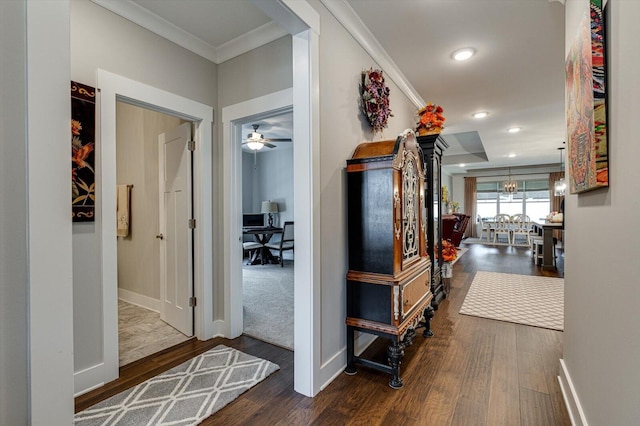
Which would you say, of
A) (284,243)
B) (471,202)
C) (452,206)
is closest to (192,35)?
(284,243)

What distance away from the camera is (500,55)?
9.05 ft

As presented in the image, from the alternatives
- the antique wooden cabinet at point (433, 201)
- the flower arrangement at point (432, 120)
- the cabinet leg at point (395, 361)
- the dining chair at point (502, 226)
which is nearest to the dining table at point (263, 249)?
the antique wooden cabinet at point (433, 201)

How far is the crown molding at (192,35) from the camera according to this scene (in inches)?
80.5

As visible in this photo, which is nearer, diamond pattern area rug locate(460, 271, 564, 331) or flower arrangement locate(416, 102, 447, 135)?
diamond pattern area rug locate(460, 271, 564, 331)

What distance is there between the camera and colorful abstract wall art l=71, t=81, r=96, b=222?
1.81 metres

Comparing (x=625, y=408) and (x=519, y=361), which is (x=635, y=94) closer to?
(x=625, y=408)

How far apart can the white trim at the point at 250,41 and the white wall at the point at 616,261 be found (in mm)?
1923

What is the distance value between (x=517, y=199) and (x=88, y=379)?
11.9 m

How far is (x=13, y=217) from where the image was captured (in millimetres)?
684

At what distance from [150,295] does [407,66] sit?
12.3 feet

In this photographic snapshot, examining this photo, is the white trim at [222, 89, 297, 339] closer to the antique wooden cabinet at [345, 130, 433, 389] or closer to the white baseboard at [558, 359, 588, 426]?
the antique wooden cabinet at [345, 130, 433, 389]

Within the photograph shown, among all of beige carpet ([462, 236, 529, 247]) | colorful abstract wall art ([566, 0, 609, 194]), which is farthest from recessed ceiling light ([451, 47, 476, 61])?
beige carpet ([462, 236, 529, 247])

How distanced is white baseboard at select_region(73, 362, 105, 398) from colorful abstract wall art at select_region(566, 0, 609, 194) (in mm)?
2902

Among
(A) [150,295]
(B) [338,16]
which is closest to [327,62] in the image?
(B) [338,16]
